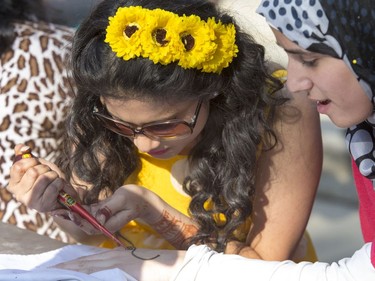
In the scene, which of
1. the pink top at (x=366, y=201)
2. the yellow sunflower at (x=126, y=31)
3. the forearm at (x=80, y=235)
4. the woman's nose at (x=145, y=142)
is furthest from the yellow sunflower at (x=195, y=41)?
the forearm at (x=80, y=235)

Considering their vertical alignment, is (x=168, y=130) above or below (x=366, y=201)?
above

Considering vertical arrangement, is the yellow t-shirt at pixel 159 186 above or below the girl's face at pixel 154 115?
below

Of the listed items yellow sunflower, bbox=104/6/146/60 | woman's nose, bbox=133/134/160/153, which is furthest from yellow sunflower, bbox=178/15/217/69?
woman's nose, bbox=133/134/160/153

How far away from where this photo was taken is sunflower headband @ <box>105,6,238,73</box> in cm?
218

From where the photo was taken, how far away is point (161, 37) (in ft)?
7.22

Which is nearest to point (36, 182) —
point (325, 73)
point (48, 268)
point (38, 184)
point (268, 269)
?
point (38, 184)

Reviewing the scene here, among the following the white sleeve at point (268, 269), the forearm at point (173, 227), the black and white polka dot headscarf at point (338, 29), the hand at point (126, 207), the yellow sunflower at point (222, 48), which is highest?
the black and white polka dot headscarf at point (338, 29)

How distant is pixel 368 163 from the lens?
2092 mm

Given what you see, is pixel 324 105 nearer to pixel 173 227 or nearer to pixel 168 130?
pixel 168 130

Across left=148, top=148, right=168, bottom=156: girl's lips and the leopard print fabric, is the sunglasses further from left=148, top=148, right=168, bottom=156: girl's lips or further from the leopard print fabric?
the leopard print fabric

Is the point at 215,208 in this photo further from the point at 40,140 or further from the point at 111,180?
the point at 40,140

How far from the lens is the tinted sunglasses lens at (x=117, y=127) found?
2320 mm

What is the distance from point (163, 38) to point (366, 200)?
2.21ft

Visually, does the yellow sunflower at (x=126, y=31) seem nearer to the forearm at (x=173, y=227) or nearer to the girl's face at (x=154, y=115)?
the girl's face at (x=154, y=115)
